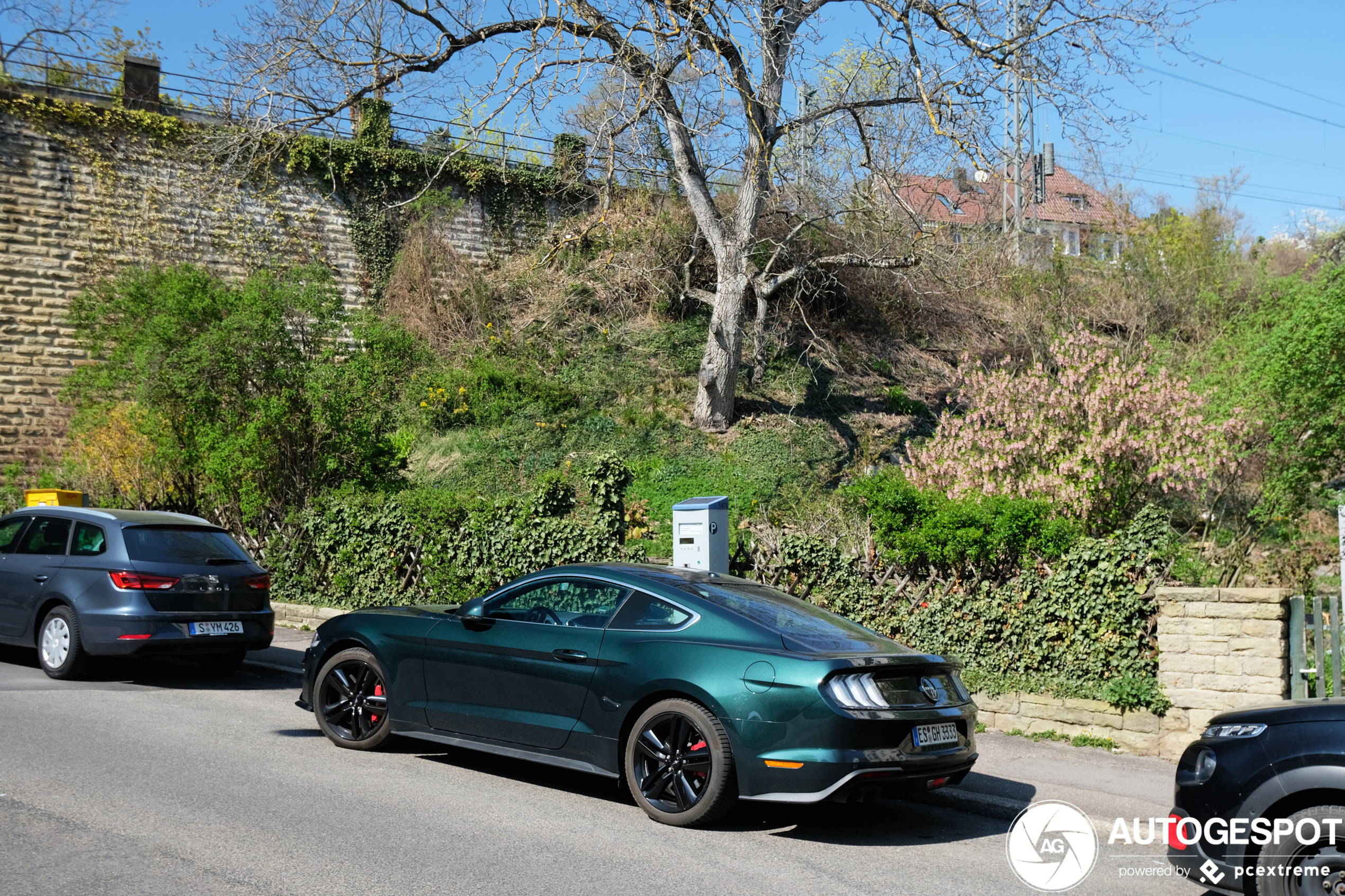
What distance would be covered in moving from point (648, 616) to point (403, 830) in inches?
72.5

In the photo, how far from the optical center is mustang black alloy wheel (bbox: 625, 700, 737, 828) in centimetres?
589

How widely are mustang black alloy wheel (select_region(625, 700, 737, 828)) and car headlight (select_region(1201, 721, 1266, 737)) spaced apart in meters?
2.37

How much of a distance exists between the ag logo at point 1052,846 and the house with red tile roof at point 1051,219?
19.5 meters

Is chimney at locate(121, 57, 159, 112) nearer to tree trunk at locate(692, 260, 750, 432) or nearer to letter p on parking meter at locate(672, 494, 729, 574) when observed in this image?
tree trunk at locate(692, 260, 750, 432)

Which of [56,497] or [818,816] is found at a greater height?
[56,497]

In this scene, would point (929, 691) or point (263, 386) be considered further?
point (263, 386)

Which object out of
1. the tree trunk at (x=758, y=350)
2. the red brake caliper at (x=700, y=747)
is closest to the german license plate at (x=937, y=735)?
the red brake caliper at (x=700, y=747)

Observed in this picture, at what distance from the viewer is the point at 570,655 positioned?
662 cm

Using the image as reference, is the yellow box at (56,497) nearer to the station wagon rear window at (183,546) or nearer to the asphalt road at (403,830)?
the station wagon rear window at (183,546)

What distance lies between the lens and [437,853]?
5.30 m

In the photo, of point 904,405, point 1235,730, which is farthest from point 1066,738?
point 904,405

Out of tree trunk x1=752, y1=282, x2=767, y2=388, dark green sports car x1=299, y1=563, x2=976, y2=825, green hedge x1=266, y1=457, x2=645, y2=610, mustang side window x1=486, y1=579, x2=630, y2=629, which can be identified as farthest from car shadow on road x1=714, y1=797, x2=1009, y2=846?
tree trunk x1=752, y1=282, x2=767, y2=388

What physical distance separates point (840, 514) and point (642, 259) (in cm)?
1492

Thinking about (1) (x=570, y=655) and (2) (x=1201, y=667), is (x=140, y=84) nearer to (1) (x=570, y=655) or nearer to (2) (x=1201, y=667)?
(1) (x=570, y=655)
